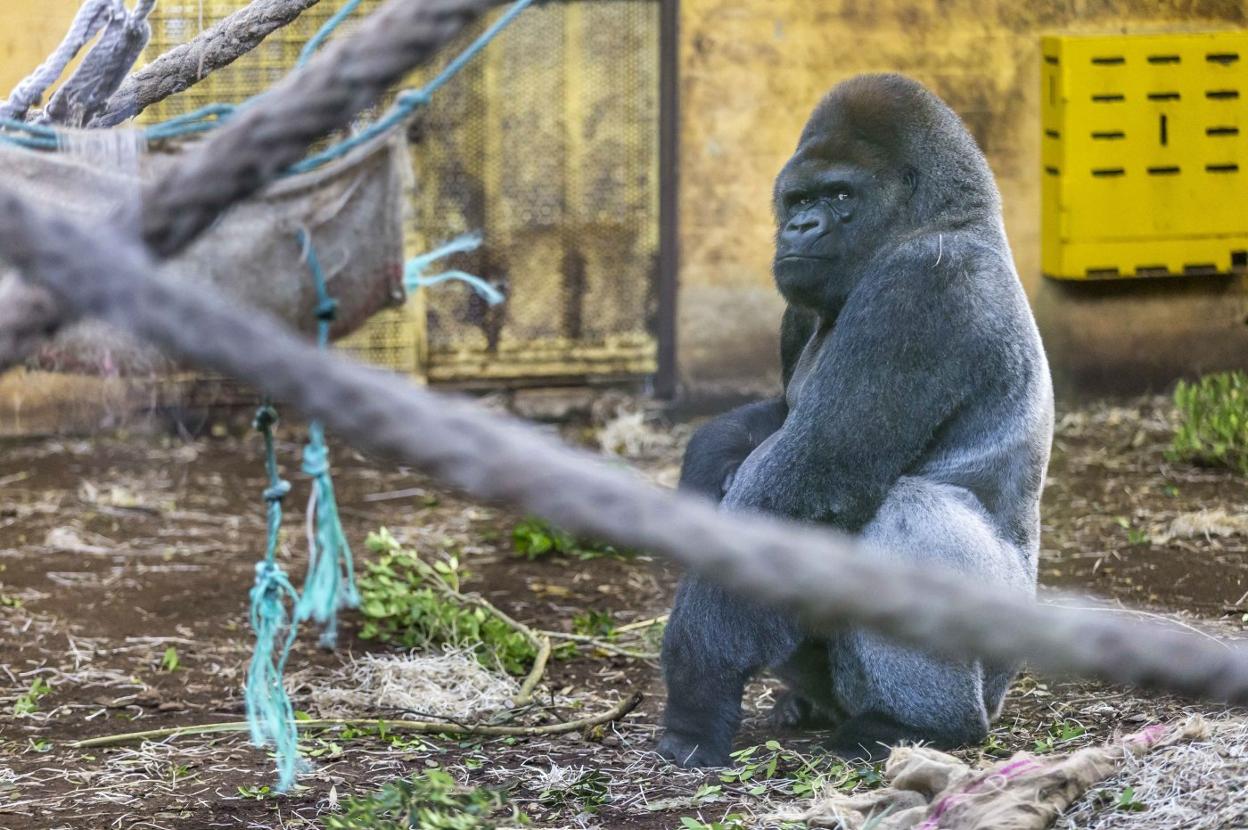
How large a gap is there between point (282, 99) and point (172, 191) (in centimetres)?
14

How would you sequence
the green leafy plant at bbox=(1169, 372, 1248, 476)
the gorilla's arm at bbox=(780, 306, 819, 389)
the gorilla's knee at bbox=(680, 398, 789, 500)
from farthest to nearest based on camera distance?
the green leafy plant at bbox=(1169, 372, 1248, 476)
the gorilla's arm at bbox=(780, 306, 819, 389)
the gorilla's knee at bbox=(680, 398, 789, 500)

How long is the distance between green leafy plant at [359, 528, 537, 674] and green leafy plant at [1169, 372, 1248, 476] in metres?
2.72

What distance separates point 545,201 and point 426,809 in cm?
413

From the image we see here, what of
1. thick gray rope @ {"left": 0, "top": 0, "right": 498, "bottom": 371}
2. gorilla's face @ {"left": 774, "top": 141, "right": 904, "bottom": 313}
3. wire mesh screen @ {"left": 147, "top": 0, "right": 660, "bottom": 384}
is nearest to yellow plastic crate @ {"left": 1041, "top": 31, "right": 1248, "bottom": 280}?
wire mesh screen @ {"left": 147, "top": 0, "right": 660, "bottom": 384}

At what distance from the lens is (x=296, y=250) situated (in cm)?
267

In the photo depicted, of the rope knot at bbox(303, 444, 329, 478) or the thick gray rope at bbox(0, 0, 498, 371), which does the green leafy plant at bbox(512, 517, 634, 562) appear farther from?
the thick gray rope at bbox(0, 0, 498, 371)

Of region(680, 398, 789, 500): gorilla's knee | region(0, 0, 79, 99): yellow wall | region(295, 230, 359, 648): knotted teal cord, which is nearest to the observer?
region(295, 230, 359, 648): knotted teal cord

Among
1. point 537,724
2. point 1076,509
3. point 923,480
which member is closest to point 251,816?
point 537,724

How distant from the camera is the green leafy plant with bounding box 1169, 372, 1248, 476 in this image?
5.50m

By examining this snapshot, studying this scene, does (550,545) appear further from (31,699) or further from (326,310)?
(326,310)

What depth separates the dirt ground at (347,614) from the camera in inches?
118

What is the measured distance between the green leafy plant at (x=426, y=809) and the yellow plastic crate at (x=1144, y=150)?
14.8 ft

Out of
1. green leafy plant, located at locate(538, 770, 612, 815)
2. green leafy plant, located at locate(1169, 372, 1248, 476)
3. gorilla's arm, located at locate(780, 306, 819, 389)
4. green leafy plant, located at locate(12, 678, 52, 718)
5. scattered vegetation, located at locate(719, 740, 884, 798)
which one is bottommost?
green leafy plant, located at locate(12, 678, 52, 718)

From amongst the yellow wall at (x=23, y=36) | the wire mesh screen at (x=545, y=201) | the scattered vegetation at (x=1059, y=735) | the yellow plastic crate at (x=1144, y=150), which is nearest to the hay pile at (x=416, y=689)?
the scattered vegetation at (x=1059, y=735)
